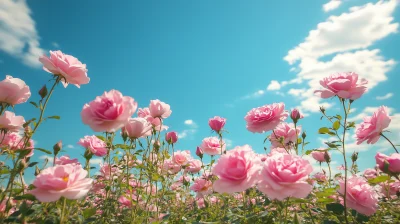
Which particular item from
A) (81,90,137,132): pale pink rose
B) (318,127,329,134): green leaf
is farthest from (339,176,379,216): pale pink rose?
(81,90,137,132): pale pink rose

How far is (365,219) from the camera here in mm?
2400

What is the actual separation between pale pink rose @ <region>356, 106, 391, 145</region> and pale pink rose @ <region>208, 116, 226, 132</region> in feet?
5.88

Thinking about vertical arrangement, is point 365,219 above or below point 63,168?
below

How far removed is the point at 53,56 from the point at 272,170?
7.04ft

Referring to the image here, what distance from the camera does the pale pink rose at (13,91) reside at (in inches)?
106

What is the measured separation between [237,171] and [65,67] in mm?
1855

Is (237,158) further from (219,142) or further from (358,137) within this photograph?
(219,142)

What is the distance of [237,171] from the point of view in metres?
1.78

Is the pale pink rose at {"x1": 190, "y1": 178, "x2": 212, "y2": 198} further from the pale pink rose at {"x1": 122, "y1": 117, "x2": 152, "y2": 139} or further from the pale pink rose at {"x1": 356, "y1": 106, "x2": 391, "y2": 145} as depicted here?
the pale pink rose at {"x1": 356, "y1": 106, "x2": 391, "y2": 145}

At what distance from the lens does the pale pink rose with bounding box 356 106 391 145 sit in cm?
255

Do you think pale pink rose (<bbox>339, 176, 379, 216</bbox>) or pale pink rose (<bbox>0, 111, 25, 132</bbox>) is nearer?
pale pink rose (<bbox>339, 176, 379, 216</bbox>)

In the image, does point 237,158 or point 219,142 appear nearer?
point 237,158

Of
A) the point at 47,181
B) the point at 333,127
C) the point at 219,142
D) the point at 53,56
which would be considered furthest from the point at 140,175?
the point at 333,127

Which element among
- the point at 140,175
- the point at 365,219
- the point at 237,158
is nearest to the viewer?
the point at 237,158
